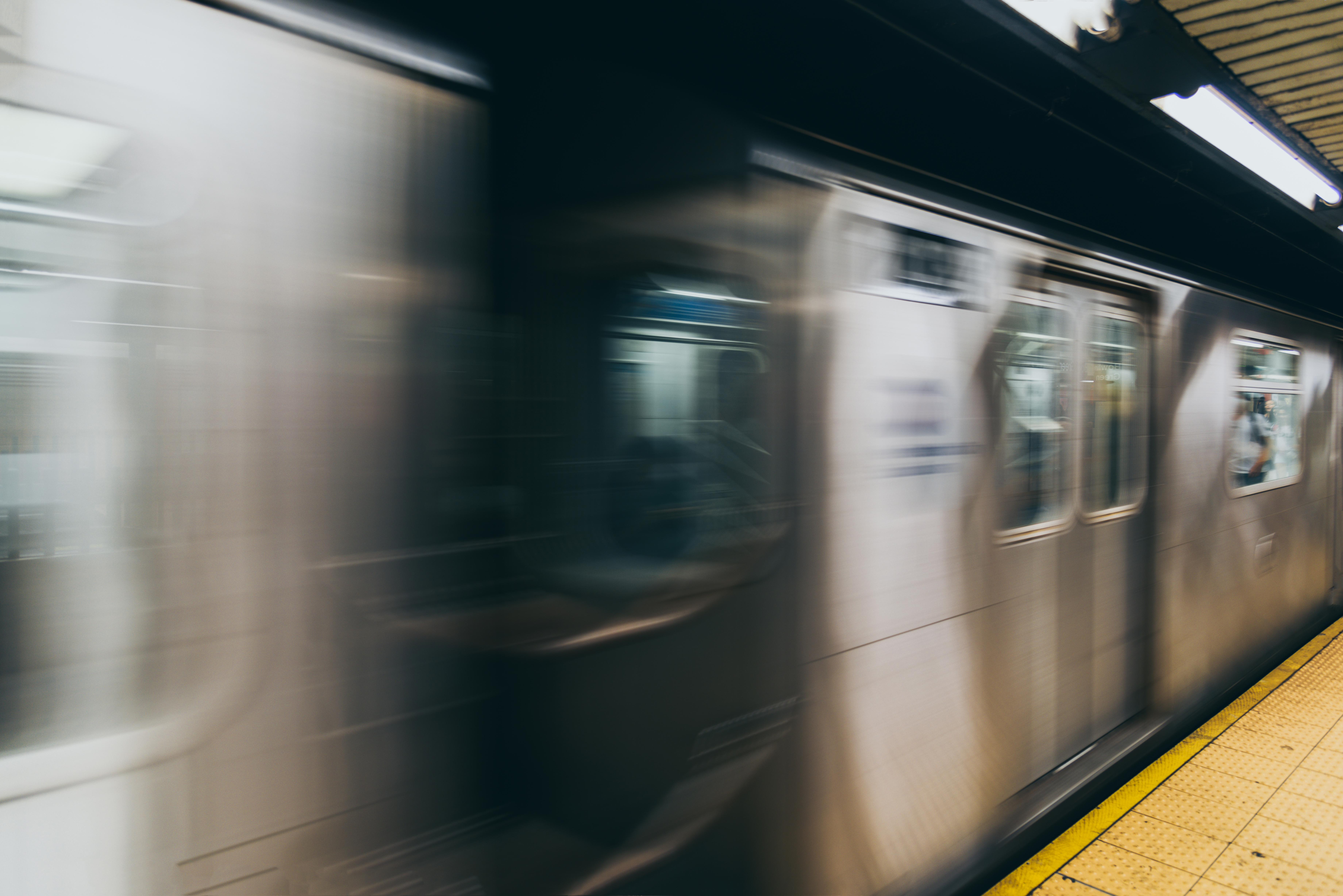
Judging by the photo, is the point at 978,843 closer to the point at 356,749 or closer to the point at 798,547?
the point at 798,547

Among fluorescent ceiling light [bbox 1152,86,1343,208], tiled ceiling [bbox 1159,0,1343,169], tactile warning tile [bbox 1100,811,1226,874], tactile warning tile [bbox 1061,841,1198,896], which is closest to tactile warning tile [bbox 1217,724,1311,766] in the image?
tactile warning tile [bbox 1100,811,1226,874]

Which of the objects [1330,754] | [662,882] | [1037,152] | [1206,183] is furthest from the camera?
[1330,754]

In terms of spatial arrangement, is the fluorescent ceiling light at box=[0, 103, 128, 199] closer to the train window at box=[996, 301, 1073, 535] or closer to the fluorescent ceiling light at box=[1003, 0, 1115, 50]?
the fluorescent ceiling light at box=[1003, 0, 1115, 50]

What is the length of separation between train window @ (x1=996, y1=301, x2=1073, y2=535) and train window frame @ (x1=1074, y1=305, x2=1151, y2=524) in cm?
13

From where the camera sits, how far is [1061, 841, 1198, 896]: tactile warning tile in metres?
2.77

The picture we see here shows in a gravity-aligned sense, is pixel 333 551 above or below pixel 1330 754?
above

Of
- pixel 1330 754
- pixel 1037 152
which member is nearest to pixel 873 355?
pixel 1037 152

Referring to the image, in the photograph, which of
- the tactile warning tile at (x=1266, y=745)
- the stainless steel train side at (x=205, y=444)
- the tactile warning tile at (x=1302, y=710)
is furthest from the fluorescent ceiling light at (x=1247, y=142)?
the tactile warning tile at (x=1302, y=710)

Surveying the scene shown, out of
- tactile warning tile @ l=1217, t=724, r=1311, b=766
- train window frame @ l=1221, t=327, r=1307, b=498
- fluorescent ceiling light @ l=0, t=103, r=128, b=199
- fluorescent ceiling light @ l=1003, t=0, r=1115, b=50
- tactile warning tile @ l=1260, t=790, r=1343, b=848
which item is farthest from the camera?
train window frame @ l=1221, t=327, r=1307, b=498

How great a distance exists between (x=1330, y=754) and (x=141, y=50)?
207 inches

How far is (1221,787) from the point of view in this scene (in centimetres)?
357

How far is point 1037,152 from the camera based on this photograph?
9.23 ft

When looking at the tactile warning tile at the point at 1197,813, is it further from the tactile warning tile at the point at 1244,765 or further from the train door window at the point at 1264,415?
the train door window at the point at 1264,415

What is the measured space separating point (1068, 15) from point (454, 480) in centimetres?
192
